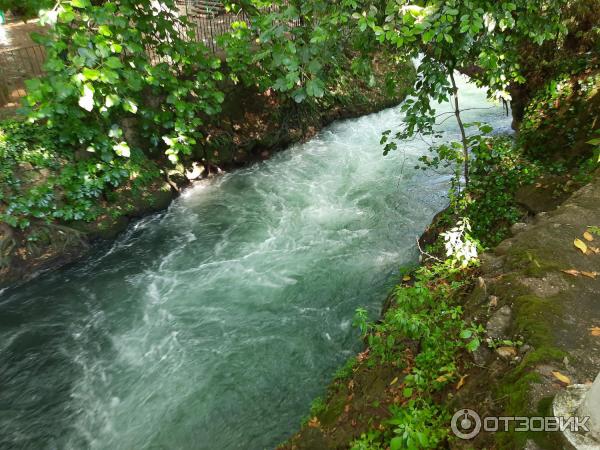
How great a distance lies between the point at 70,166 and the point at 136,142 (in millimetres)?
1738

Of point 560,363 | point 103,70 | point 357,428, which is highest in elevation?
point 103,70

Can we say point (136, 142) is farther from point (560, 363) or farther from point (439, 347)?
point (560, 363)

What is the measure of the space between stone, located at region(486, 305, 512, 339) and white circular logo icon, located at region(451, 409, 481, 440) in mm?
738

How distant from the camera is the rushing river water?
472cm

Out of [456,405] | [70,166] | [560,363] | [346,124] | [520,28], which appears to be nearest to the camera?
[560,363]

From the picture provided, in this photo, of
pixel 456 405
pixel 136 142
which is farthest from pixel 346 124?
pixel 456 405

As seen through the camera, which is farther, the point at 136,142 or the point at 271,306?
the point at 136,142

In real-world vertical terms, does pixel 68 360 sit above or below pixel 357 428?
below

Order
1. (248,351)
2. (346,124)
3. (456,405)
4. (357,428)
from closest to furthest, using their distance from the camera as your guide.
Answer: (456,405) → (357,428) → (248,351) → (346,124)

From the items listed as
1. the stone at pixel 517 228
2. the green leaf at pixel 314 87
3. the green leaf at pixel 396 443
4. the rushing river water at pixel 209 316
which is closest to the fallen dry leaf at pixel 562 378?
the green leaf at pixel 396 443

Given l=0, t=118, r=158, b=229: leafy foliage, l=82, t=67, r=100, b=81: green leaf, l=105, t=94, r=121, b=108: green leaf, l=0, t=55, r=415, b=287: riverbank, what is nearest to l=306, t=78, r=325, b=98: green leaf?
l=0, t=55, r=415, b=287: riverbank

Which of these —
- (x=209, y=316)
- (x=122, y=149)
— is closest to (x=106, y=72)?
(x=122, y=149)

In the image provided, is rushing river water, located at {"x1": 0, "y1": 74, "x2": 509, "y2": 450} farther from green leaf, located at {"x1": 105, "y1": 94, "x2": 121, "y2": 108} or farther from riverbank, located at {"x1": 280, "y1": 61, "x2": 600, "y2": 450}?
green leaf, located at {"x1": 105, "y1": 94, "x2": 121, "y2": 108}

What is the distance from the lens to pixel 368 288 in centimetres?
637
